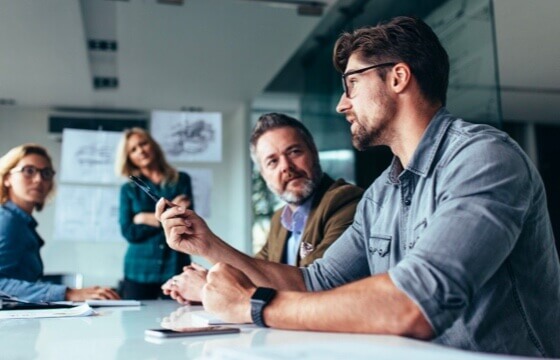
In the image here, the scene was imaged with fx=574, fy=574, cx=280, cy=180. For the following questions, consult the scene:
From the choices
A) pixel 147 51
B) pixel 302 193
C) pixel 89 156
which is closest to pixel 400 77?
pixel 302 193

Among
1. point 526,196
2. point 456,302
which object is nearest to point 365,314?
point 456,302

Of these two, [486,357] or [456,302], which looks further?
[456,302]

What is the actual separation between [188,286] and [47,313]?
39 cm

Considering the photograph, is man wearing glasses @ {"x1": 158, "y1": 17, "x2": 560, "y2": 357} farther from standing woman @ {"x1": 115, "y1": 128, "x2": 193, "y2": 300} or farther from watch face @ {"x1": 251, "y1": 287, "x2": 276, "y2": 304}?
standing woman @ {"x1": 115, "y1": 128, "x2": 193, "y2": 300}

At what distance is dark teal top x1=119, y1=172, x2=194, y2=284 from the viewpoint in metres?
2.65

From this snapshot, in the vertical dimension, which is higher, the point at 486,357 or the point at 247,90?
the point at 247,90

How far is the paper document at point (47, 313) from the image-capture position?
4.19ft

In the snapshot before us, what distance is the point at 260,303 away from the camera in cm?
93

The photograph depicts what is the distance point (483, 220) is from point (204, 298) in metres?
0.49

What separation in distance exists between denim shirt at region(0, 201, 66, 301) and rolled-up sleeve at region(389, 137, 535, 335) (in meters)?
1.41

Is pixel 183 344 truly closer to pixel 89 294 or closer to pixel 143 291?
pixel 89 294

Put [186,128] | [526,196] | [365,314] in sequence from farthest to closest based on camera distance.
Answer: [186,128]
[526,196]
[365,314]

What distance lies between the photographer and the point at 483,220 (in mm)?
854

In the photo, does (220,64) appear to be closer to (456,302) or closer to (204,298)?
(204,298)
